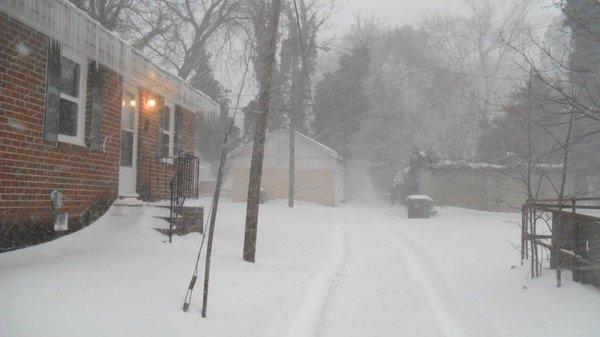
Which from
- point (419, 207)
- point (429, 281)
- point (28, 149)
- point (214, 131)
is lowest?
point (429, 281)

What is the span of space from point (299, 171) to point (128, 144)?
20.7 meters

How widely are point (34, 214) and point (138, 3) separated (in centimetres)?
1522

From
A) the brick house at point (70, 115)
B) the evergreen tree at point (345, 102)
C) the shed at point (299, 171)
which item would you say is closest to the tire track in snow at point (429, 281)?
the brick house at point (70, 115)

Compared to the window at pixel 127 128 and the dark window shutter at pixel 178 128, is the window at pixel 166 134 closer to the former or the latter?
the dark window shutter at pixel 178 128

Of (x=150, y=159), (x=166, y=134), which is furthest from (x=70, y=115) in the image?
(x=166, y=134)

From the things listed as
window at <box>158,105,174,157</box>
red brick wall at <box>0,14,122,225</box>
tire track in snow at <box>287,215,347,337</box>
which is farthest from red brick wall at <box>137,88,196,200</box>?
tire track in snow at <box>287,215,347,337</box>

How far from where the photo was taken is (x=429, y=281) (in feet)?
25.6

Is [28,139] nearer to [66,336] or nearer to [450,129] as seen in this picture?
[66,336]

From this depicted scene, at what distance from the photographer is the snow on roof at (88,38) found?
6.00 metres

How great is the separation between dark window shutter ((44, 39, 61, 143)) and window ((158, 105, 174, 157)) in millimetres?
4180

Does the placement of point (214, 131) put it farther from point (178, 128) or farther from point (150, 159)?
point (150, 159)

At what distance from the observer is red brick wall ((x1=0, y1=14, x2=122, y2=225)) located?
620 centimetres

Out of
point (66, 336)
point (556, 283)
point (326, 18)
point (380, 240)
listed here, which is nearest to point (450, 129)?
point (326, 18)

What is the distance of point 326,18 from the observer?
2411 centimetres
